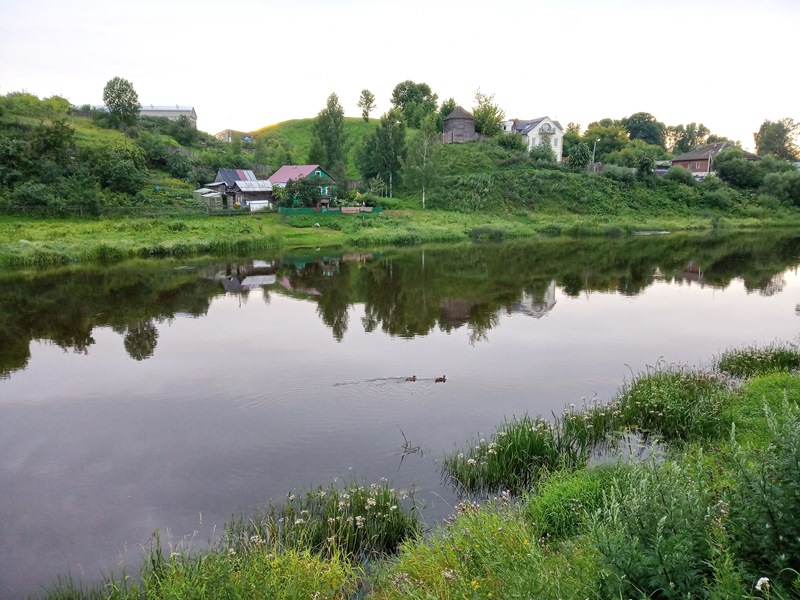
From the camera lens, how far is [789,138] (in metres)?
102

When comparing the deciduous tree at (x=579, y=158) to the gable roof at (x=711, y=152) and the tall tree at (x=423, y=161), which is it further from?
the gable roof at (x=711, y=152)

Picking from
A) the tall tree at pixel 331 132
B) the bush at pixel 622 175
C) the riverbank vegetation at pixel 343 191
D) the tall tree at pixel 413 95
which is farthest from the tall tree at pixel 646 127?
the tall tree at pixel 331 132

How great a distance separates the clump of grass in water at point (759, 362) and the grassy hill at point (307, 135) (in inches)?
2451

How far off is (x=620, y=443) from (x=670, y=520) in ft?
19.7

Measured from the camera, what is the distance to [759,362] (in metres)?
13.6

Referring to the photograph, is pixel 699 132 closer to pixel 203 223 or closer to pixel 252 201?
pixel 252 201

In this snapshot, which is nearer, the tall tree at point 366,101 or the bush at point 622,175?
the bush at point 622,175

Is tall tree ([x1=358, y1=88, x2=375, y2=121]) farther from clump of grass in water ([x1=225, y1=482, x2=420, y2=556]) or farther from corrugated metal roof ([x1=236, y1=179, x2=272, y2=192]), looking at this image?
clump of grass in water ([x1=225, y1=482, x2=420, y2=556])

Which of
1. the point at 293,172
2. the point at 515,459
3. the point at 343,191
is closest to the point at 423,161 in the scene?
the point at 343,191

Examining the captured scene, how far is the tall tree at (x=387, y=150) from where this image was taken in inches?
2470

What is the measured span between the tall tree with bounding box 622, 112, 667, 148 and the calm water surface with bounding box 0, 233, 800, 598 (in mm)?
92541

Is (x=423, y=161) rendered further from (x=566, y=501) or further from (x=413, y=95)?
(x=566, y=501)

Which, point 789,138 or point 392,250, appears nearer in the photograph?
point 392,250

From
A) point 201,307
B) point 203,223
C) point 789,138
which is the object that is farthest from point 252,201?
point 789,138
